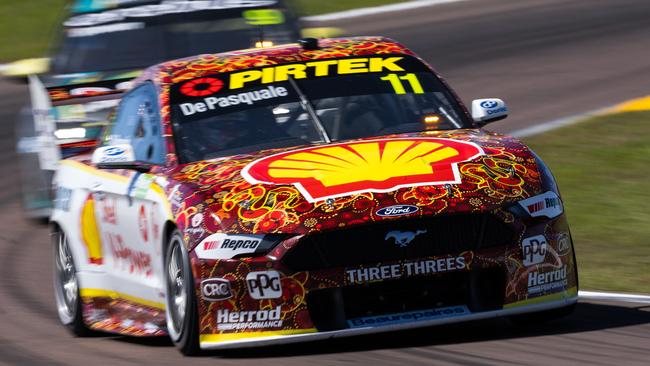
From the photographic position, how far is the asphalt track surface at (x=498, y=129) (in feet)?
21.6

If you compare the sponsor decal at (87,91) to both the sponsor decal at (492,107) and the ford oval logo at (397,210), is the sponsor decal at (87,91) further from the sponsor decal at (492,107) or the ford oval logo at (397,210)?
the ford oval logo at (397,210)

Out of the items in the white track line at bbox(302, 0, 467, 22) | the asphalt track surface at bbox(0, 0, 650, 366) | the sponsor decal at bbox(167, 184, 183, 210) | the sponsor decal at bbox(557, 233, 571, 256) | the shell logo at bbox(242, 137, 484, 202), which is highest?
the shell logo at bbox(242, 137, 484, 202)

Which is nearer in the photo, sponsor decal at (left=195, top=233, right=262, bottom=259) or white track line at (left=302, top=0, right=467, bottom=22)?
sponsor decal at (left=195, top=233, right=262, bottom=259)

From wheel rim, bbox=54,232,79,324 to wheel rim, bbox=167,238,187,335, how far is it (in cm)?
159

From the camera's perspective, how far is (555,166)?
12.5 metres

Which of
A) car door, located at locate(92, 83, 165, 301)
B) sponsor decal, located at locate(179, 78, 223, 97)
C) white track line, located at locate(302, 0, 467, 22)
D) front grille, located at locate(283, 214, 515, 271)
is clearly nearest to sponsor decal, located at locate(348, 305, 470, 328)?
front grille, located at locate(283, 214, 515, 271)

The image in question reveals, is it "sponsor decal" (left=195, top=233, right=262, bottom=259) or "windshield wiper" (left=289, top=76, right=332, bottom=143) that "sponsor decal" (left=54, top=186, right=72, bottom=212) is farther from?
"sponsor decal" (left=195, top=233, right=262, bottom=259)

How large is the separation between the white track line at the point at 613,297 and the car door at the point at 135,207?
2.18m

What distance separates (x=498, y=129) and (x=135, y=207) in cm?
806

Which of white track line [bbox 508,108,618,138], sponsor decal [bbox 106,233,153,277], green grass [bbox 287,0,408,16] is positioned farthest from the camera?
green grass [bbox 287,0,408,16]

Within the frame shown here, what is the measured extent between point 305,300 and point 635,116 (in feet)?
28.0

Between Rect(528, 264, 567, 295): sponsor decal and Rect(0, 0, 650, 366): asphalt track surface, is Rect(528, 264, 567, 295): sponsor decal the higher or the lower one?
the higher one

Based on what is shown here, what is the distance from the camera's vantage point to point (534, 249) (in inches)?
265

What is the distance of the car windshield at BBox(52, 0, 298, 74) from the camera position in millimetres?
12953
